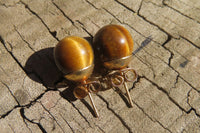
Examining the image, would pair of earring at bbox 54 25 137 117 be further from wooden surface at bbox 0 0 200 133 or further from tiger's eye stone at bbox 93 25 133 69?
wooden surface at bbox 0 0 200 133

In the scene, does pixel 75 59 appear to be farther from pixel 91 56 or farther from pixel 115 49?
pixel 115 49

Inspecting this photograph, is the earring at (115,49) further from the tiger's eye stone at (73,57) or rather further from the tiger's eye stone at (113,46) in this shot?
the tiger's eye stone at (73,57)

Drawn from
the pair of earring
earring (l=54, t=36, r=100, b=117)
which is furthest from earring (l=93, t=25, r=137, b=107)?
earring (l=54, t=36, r=100, b=117)

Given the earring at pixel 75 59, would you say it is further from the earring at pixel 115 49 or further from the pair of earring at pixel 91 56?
the earring at pixel 115 49

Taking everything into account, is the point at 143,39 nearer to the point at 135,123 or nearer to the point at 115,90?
the point at 115,90

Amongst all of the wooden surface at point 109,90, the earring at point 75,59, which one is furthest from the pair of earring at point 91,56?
the wooden surface at point 109,90

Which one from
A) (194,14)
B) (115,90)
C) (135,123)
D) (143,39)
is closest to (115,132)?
(135,123)

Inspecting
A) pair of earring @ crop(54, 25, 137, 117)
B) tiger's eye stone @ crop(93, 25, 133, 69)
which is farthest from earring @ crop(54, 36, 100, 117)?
tiger's eye stone @ crop(93, 25, 133, 69)
